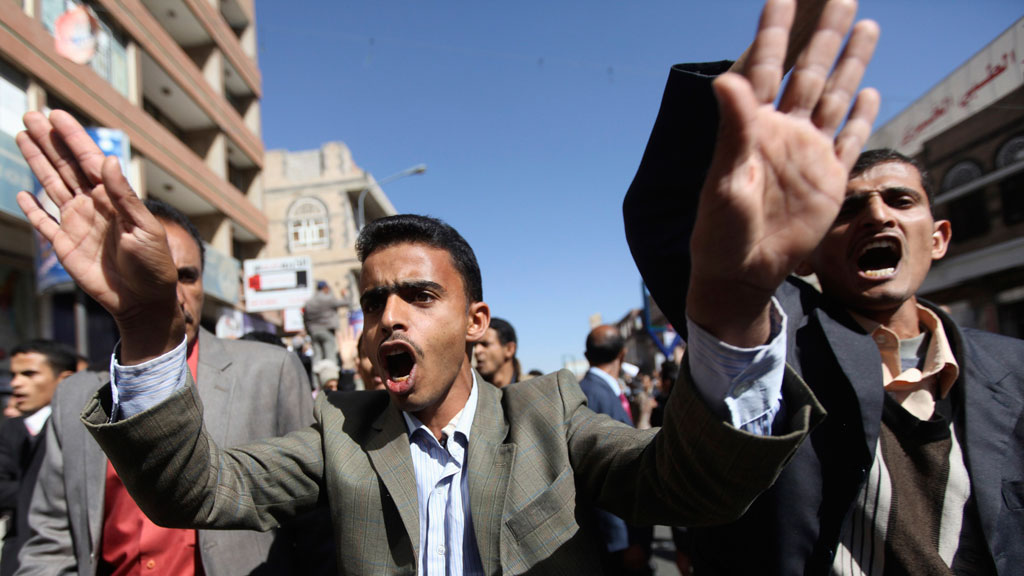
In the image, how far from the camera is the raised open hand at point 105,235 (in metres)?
1.26

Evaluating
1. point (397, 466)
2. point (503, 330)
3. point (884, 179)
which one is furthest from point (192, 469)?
point (503, 330)

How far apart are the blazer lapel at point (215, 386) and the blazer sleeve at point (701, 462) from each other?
1453 millimetres

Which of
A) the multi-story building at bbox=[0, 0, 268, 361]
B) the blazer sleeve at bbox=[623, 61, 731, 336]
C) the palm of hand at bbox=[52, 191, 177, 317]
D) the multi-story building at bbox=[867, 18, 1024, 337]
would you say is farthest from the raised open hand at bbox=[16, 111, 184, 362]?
the multi-story building at bbox=[867, 18, 1024, 337]

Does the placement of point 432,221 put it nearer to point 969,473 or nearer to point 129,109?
point 969,473

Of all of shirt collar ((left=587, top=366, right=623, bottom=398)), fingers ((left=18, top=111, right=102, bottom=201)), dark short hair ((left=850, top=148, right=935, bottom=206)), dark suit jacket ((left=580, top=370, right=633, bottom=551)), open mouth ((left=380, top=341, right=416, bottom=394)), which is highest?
fingers ((left=18, top=111, right=102, bottom=201))

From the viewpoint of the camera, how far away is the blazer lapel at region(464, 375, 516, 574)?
58.8 inches

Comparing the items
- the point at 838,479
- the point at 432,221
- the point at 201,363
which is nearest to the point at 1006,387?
the point at 838,479

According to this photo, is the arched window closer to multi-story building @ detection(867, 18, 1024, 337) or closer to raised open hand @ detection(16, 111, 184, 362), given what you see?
multi-story building @ detection(867, 18, 1024, 337)

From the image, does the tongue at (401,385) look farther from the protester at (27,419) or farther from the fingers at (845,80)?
the protester at (27,419)

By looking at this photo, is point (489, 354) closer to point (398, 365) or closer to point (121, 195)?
point (398, 365)

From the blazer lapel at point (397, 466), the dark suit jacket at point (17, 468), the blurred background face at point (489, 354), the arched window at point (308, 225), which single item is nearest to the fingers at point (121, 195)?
the blazer lapel at point (397, 466)

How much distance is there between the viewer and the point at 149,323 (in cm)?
133

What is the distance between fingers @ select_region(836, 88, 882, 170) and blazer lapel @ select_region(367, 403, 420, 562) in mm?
1280

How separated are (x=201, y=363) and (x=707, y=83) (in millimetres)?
1984
